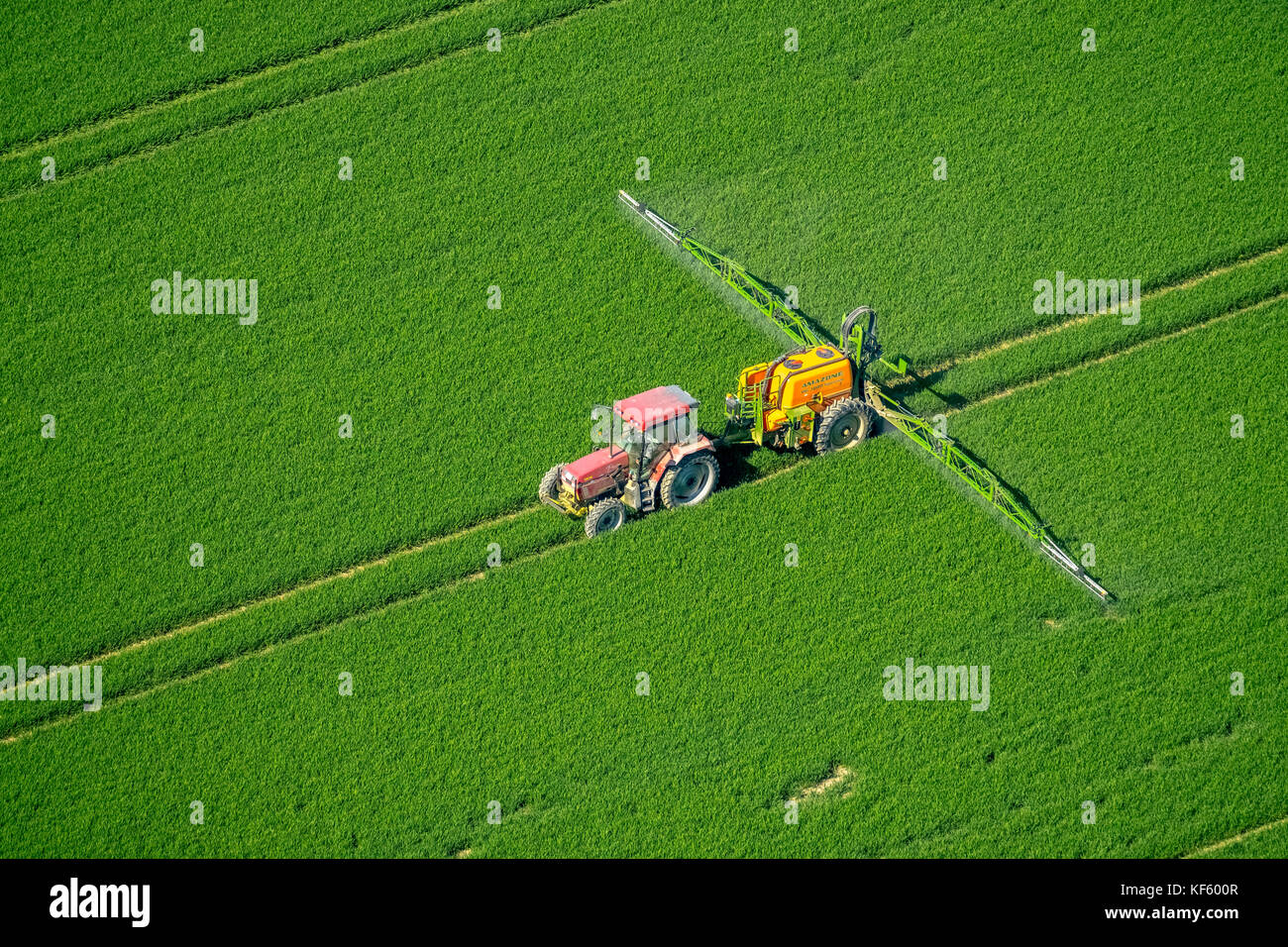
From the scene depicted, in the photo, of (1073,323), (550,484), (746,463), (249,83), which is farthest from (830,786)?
(249,83)

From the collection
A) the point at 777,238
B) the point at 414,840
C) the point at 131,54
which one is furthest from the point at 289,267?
the point at 414,840

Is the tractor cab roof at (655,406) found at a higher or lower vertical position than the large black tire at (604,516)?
higher

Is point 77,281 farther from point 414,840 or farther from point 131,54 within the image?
point 414,840

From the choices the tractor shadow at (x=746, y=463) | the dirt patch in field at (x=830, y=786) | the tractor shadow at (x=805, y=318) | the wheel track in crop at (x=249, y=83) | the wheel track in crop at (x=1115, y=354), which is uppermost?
the wheel track in crop at (x=249, y=83)

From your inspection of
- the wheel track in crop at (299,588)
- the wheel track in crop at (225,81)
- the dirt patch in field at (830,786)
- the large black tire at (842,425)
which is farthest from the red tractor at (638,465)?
the wheel track in crop at (225,81)

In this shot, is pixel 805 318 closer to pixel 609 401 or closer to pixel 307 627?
pixel 609 401

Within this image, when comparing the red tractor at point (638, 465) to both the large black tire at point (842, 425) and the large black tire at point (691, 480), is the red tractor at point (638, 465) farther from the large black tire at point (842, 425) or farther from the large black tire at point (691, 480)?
the large black tire at point (842, 425)

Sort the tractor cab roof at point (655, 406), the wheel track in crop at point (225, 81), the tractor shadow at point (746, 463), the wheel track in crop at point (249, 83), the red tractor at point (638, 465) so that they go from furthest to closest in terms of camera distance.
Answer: the wheel track in crop at point (225, 81) → the wheel track in crop at point (249, 83) → the tractor shadow at point (746, 463) → the red tractor at point (638, 465) → the tractor cab roof at point (655, 406)
